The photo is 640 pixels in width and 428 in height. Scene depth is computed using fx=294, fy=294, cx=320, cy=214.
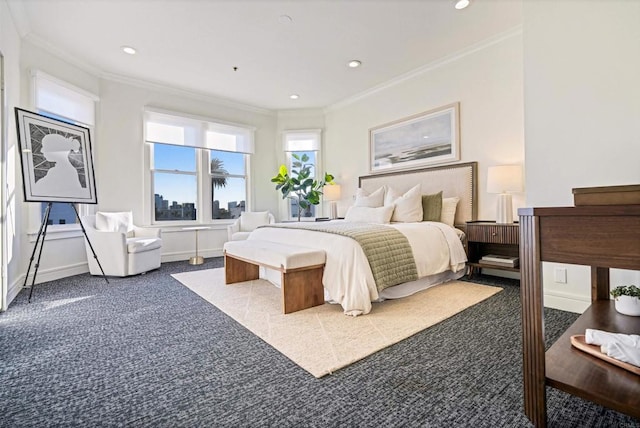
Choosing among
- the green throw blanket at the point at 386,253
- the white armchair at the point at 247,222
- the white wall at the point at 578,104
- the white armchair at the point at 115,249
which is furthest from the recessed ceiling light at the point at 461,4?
the white armchair at the point at 115,249

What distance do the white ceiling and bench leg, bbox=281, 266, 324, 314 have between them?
268 centimetres

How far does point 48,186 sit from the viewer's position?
10.5ft

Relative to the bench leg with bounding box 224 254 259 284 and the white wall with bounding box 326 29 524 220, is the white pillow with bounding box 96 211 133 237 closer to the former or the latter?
the bench leg with bounding box 224 254 259 284

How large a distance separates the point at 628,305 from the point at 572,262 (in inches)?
39.3

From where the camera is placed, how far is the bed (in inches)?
96.3

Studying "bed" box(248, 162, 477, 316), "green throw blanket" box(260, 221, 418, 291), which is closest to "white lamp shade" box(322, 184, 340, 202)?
"bed" box(248, 162, 477, 316)

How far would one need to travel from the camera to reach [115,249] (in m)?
3.82

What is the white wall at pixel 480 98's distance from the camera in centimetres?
356

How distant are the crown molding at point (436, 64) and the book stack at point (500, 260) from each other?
2640 mm

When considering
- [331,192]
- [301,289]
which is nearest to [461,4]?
[301,289]

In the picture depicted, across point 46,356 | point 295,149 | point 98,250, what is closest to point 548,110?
point 46,356

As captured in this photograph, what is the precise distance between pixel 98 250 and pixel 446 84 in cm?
530

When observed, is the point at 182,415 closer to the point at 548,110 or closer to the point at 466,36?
the point at 548,110

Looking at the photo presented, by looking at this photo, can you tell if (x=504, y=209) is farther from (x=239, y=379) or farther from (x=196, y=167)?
(x=196, y=167)
